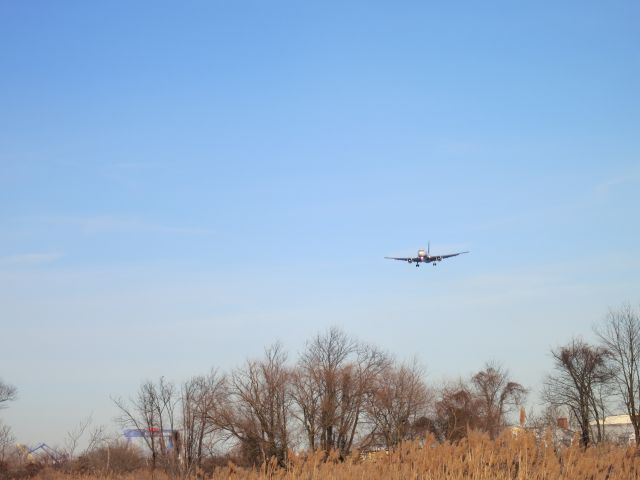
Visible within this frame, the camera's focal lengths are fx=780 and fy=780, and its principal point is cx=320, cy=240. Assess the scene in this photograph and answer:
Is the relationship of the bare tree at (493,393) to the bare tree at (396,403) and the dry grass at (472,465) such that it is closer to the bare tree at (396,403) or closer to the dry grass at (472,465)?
the bare tree at (396,403)

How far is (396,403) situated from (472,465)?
56.2 meters

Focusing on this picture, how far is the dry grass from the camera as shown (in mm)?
12000

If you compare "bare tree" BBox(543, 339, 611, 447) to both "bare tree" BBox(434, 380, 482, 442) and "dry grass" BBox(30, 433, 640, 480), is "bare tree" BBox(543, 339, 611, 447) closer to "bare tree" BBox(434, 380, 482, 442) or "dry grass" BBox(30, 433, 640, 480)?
"bare tree" BBox(434, 380, 482, 442)

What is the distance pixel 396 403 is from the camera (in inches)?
2648

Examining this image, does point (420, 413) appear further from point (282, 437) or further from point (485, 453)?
point (485, 453)

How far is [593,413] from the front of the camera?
5672 centimetres

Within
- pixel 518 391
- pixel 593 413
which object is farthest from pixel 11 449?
pixel 518 391

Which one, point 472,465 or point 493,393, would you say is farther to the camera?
point 493,393

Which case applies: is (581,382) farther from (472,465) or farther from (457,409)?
(472,465)

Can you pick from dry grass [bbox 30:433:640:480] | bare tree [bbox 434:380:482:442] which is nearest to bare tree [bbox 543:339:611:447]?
bare tree [bbox 434:380:482:442]

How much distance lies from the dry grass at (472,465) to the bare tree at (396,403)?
167ft

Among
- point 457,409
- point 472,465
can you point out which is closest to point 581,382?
point 457,409

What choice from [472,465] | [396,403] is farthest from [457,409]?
[472,465]

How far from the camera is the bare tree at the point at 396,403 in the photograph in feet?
214
